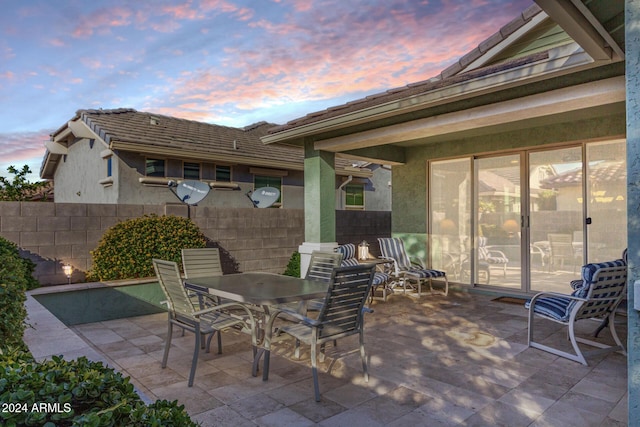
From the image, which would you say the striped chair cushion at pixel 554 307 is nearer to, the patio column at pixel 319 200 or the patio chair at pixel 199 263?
the patio column at pixel 319 200

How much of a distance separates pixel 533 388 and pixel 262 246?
5476mm

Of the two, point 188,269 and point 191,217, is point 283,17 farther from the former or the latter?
point 188,269

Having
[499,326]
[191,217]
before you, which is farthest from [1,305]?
[499,326]

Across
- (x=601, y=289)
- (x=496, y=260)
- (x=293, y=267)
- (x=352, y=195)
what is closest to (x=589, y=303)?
(x=601, y=289)

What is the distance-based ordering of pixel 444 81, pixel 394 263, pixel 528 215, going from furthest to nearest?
pixel 394 263 → pixel 528 215 → pixel 444 81

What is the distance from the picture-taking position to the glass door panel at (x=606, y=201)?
5.99 meters

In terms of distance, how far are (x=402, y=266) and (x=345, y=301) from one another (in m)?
4.53

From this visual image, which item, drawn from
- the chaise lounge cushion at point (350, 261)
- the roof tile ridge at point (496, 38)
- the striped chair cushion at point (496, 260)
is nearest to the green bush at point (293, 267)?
the chaise lounge cushion at point (350, 261)

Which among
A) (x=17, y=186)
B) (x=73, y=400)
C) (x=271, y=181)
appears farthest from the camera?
(x=17, y=186)

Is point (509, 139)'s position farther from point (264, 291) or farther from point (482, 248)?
point (264, 291)

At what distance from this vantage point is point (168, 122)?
11688 mm

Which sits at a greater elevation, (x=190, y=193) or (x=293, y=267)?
(x=190, y=193)

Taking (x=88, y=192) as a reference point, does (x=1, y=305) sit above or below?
below

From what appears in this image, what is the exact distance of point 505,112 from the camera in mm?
4914
